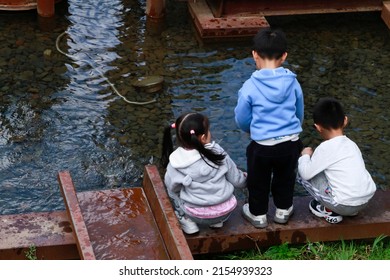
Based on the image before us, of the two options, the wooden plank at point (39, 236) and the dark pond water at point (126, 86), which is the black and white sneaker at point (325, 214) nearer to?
the dark pond water at point (126, 86)

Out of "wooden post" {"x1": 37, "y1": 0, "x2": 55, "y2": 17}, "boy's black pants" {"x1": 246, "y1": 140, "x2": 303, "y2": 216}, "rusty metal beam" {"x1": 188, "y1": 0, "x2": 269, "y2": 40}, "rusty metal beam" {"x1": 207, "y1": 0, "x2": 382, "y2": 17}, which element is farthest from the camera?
"rusty metal beam" {"x1": 207, "y1": 0, "x2": 382, "y2": 17}

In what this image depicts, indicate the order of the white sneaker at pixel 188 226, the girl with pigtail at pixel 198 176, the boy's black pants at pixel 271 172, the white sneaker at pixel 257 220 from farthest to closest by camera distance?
the white sneaker at pixel 257 220, the white sneaker at pixel 188 226, the boy's black pants at pixel 271 172, the girl with pigtail at pixel 198 176

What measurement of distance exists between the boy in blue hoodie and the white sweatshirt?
189 millimetres

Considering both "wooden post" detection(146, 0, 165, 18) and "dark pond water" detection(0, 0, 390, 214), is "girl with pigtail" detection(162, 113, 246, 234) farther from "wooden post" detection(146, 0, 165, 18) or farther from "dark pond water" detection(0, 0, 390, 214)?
"wooden post" detection(146, 0, 165, 18)

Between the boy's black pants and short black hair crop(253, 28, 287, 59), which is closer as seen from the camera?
short black hair crop(253, 28, 287, 59)

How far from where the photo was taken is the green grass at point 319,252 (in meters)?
4.90

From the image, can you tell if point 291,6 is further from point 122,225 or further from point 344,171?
point 122,225

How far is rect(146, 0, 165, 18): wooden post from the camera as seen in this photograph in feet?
28.5

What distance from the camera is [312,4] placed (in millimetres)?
8953

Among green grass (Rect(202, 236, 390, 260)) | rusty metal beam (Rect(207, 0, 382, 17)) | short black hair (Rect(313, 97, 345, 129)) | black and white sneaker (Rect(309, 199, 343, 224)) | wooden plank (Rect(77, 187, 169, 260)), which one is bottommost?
rusty metal beam (Rect(207, 0, 382, 17))

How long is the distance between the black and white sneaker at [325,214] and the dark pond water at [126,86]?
4.80 feet

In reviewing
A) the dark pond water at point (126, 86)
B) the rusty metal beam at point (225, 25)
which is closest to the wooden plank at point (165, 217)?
the dark pond water at point (126, 86)

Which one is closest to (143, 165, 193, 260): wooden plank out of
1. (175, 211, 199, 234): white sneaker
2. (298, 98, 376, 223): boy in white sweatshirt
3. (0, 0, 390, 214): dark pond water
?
(175, 211, 199, 234): white sneaker
